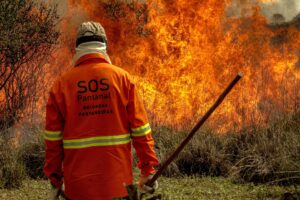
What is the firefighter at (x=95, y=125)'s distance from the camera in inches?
139

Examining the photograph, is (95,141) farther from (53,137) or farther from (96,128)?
(53,137)

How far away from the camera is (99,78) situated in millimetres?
3568

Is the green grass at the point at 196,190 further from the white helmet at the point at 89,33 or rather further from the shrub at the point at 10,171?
the white helmet at the point at 89,33

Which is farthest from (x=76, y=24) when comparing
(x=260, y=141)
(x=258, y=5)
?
(x=260, y=141)

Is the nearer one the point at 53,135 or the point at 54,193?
the point at 53,135

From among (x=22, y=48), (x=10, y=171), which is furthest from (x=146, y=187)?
(x=22, y=48)

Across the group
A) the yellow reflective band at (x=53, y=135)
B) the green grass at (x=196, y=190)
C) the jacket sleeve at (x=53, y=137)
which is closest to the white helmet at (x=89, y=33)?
the jacket sleeve at (x=53, y=137)

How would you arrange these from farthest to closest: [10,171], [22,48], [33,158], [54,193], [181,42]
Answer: [181,42] → [22,48] → [33,158] → [10,171] → [54,193]

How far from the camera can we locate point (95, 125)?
11.6 ft

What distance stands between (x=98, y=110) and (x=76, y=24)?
51.5 feet

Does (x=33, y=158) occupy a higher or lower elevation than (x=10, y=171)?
higher

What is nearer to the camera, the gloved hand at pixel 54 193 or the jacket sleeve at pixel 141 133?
the jacket sleeve at pixel 141 133

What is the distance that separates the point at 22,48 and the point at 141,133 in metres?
10.6

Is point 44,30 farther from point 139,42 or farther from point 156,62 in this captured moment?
point 139,42
